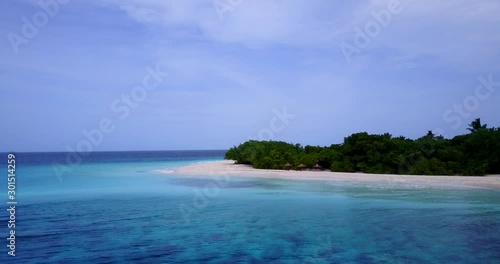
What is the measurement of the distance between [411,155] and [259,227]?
21534 millimetres

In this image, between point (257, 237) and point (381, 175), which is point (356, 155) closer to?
point (381, 175)

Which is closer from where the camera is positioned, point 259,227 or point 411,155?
point 259,227

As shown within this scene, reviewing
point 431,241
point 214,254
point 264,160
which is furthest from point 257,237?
point 264,160

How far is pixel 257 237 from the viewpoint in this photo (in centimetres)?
1138

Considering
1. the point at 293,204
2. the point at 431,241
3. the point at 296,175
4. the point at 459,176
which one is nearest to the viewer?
the point at 431,241

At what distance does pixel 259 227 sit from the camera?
12773 mm

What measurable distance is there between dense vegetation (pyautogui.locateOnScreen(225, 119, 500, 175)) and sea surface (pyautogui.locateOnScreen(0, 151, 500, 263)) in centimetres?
737

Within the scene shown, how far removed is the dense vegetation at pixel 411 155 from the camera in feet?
91.0

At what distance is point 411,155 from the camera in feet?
100

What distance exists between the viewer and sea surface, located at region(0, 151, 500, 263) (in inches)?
375

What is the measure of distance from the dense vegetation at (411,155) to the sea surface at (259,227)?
7369mm

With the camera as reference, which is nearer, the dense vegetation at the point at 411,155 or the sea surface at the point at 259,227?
the sea surface at the point at 259,227

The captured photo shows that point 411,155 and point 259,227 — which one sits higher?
point 411,155

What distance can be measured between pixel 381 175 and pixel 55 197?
72.4 ft
